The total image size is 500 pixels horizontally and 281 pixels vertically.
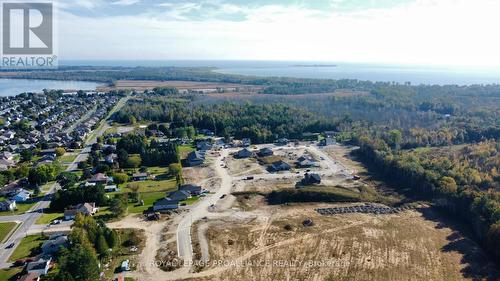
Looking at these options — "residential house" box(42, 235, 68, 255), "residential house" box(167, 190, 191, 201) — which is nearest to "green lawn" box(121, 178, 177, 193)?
"residential house" box(167, 190, 191, 201)

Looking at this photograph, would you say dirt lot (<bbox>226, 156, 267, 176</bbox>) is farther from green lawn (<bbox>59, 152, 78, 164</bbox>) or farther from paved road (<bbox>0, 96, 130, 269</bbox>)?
green lawn (<bbox>59, 152, 78, 164</bbox>)

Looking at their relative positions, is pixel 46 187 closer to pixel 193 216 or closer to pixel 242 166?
pixel 193 216

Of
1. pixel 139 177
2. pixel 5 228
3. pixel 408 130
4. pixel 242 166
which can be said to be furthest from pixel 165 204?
pixel 408 130

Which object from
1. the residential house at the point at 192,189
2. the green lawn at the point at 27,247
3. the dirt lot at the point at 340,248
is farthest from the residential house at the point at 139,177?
the dirt lot at the point at 340,248

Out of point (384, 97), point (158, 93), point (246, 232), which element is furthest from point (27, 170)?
point (384, 97)

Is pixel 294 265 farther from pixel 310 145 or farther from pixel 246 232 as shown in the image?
pixel 310 145

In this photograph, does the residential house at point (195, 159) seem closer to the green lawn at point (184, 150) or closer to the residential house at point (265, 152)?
the green lawn at point (184, 150)
